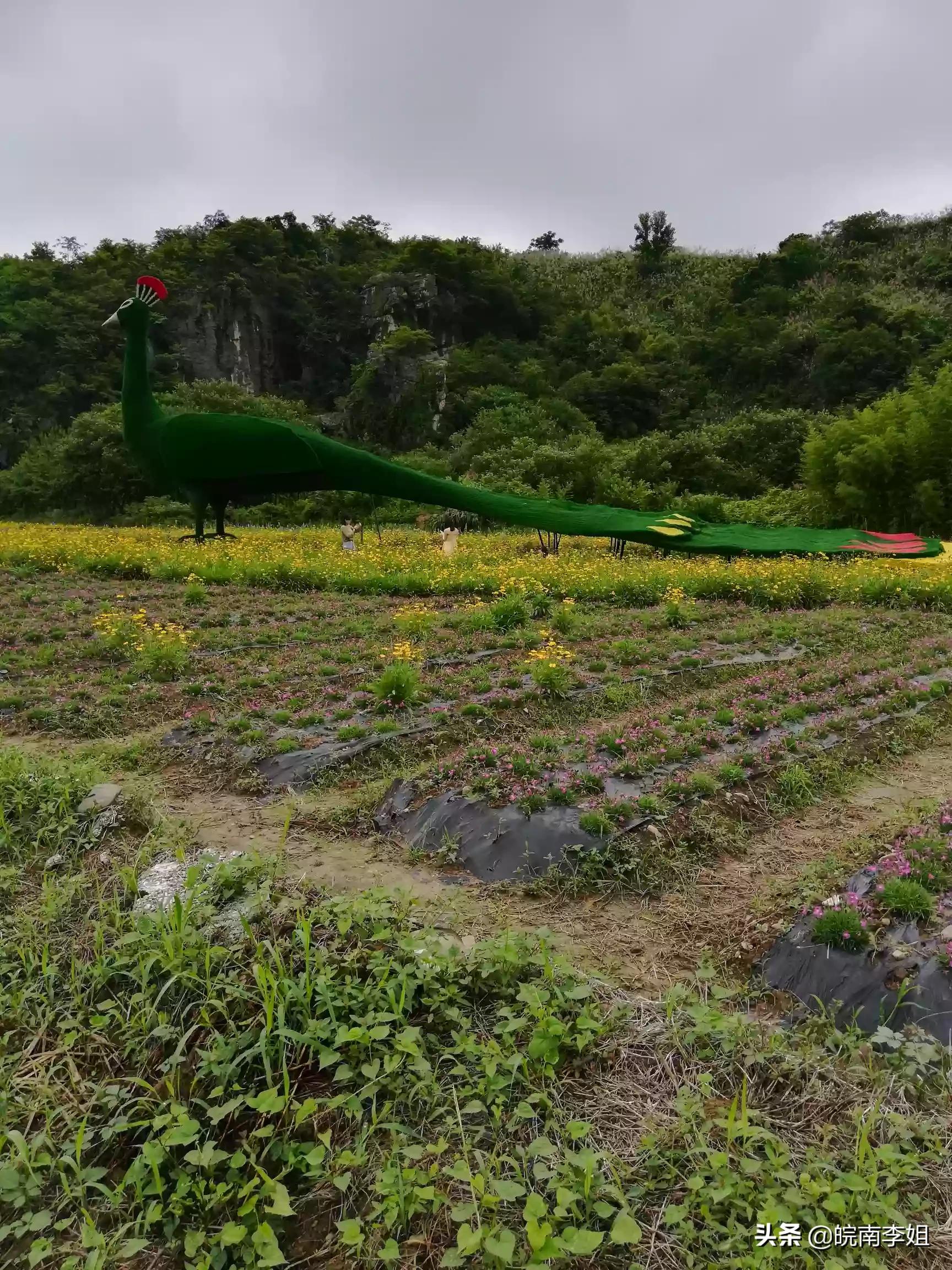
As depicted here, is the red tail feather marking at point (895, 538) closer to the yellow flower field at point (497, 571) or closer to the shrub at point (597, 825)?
the yellow flower field at point (497, 571)

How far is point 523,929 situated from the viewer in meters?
2.98

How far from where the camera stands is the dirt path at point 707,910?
2.80 meters

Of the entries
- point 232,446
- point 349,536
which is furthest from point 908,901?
point 349,536

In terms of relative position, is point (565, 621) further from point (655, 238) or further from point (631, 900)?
point (655, 238)

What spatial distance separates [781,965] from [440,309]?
3949cm

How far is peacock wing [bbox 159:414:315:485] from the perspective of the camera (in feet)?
35.7

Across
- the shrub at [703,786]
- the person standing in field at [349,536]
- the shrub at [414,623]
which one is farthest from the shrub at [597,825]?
the person standing in field at [349,536]

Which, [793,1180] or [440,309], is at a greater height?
[440,309]

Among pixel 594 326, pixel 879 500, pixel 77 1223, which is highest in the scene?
pixel 594 326

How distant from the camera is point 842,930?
262cm

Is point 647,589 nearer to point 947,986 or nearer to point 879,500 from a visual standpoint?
point 947,986

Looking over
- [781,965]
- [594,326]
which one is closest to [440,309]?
[594,326]

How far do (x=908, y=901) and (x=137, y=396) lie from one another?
39.9 feet

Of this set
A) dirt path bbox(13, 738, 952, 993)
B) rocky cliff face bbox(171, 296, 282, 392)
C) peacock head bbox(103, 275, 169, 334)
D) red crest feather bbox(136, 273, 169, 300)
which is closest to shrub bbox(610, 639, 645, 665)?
dirt path bbox(13, 738, 952, 993)
